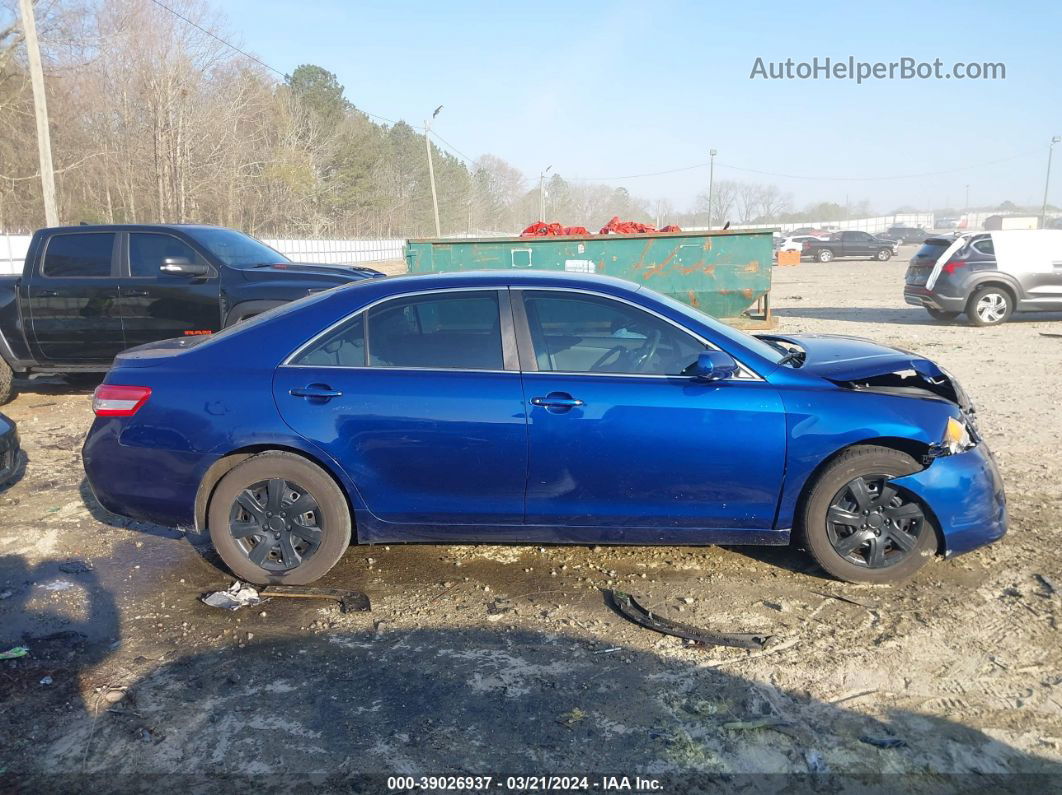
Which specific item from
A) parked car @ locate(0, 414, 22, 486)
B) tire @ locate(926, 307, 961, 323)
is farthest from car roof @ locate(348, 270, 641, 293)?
tire @ locate(926, 307, 961, 323)

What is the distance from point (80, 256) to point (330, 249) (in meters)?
37.3

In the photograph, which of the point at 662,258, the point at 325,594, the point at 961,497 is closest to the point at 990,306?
the point at 662,258

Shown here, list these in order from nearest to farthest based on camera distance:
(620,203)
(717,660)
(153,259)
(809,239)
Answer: (717,660) → (153,259) → (809,239) → (620,203)

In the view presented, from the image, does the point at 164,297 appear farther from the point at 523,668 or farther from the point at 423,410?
the point at 523,668

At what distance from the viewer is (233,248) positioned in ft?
27.5

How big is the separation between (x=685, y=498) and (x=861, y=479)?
2.83 feet

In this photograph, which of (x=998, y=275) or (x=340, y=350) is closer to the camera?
(x=340, y=350)

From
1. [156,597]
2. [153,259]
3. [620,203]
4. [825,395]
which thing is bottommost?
[156,597]

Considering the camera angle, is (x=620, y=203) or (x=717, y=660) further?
(x=620, y=203)

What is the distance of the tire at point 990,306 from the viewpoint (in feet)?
44.6

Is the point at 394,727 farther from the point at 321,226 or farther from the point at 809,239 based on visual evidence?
the point at 321,226

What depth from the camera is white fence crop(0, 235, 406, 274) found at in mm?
26016

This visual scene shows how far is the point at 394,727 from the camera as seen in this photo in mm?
2885

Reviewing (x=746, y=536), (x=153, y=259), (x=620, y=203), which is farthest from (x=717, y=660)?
(x=620, y=203)
